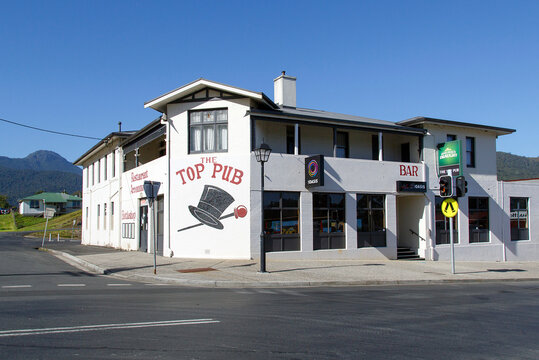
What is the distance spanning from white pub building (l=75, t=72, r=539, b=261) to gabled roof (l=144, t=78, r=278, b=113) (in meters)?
0.04

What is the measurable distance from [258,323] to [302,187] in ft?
41.3

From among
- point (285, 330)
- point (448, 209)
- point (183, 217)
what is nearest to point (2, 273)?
point (183, 217)

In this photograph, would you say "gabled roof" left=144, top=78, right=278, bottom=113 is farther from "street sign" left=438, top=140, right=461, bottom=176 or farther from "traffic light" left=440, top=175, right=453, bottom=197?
"street sign" left=438, top=140, right=461, bottom=176

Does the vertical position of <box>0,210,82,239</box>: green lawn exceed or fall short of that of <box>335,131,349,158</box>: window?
it falls short

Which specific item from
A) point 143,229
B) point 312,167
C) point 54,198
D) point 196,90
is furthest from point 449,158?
point 54,198

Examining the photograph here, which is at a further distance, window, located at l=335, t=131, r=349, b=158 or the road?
window, located at l=335, t=131, r=349, b=158

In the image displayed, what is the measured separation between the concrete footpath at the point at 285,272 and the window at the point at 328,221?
1016 mm

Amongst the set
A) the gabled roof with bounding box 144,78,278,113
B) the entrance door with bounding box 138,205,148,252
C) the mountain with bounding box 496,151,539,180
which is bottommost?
the entrance door with bounding box 138,205,148,252

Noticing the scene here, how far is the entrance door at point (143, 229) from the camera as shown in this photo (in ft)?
76.2

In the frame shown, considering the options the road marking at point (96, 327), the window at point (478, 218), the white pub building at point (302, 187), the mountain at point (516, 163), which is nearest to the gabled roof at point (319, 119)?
the white pub building at point (302, 187)

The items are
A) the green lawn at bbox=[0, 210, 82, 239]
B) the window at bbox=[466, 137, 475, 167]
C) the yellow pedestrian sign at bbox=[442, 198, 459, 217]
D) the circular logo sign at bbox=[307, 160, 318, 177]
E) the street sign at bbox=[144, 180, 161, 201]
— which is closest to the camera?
the street sign at bbox=[144, 180, 161, 201]

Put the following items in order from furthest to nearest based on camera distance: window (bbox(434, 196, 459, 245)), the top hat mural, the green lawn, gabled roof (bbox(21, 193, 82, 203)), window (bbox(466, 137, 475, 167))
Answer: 1. gabled roof (bbox(21, 193, 82, 203))
2. the green lawn
3. window (bbox(466, 137, 475, 167))
4. window (bbox(434, 196, 459, 245))
5. the top hat mural

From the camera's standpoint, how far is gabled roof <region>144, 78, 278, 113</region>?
61.4 ft

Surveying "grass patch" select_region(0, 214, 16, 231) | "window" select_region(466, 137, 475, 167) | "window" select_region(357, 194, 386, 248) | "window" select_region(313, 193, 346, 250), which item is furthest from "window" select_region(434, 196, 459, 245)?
"grass patch" select_region(0, 214, 16, 231)
